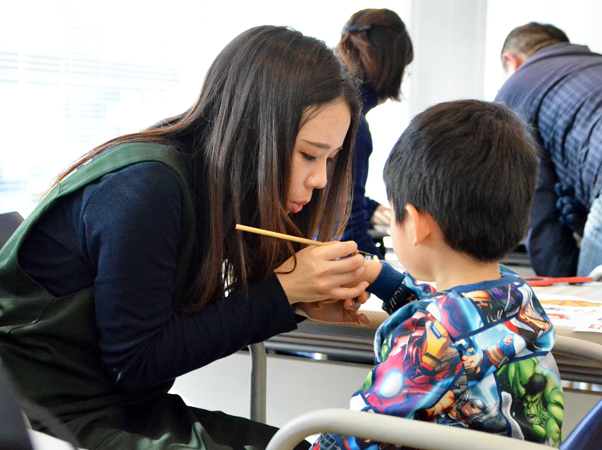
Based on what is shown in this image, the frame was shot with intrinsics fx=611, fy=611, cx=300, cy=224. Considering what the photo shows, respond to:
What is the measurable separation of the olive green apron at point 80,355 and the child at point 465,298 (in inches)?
10.5

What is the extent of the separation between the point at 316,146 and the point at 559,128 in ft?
5.17

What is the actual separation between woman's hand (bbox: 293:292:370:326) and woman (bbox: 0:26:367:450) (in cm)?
7

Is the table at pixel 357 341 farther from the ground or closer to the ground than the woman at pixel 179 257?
closer to the ground

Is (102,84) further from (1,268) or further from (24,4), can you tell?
(1,268)

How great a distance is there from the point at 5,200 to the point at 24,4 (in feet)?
2.36

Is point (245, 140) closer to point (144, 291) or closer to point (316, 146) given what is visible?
point (316, 146)

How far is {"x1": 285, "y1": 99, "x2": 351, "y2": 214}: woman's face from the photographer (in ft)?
3.45

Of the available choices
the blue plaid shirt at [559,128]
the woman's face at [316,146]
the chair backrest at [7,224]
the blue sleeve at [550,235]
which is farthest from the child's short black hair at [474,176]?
the blue sleeve at [550,235]

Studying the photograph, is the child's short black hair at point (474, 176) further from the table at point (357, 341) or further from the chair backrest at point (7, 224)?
the chair backrest at point (7, 224)

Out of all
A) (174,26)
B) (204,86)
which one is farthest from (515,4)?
(204,86)

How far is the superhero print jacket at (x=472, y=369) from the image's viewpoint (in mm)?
812

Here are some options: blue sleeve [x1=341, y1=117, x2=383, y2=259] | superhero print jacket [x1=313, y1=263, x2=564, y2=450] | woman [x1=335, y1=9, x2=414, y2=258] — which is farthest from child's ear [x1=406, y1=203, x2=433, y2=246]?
woman [x1=335, y1=9, x2=414, y2=258]

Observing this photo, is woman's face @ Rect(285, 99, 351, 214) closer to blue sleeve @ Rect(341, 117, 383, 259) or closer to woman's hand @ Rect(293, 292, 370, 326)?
woman's hand @ Rect(293, 292, 370, 326)

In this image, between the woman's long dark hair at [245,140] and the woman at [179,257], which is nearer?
the woman at [179,257]
